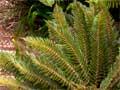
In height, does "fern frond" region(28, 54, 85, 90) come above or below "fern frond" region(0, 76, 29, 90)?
above

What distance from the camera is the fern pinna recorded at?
180 inches

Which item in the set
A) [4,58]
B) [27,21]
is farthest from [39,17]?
[4,58]

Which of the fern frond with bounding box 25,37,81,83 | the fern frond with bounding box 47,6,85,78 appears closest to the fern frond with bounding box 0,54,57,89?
the fern frond with bounding box 25,37,81,83

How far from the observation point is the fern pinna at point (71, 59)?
180 inches

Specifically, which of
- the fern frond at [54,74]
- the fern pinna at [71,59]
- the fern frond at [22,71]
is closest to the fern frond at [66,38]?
the fern pinna at [71,59]

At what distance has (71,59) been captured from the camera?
15.3 feet

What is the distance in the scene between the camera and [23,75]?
4.70 meters

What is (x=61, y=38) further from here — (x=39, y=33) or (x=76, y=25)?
(x=39, y=33)

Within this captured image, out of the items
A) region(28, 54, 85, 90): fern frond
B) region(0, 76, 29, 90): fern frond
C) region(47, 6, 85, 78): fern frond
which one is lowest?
region(0, 76, 29, 90): fern frond

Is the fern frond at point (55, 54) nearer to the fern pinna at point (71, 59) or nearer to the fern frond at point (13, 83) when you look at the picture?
the fern pinna at point (71, 59)

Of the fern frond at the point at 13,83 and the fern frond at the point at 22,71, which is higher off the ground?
the fern frond at the point at 22,71

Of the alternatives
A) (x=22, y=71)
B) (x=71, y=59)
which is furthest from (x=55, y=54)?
(x=22, y=71)

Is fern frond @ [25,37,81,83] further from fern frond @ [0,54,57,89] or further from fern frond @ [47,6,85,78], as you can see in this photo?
fern frond @ [0,54,57,89]

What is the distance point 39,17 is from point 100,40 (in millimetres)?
3469
